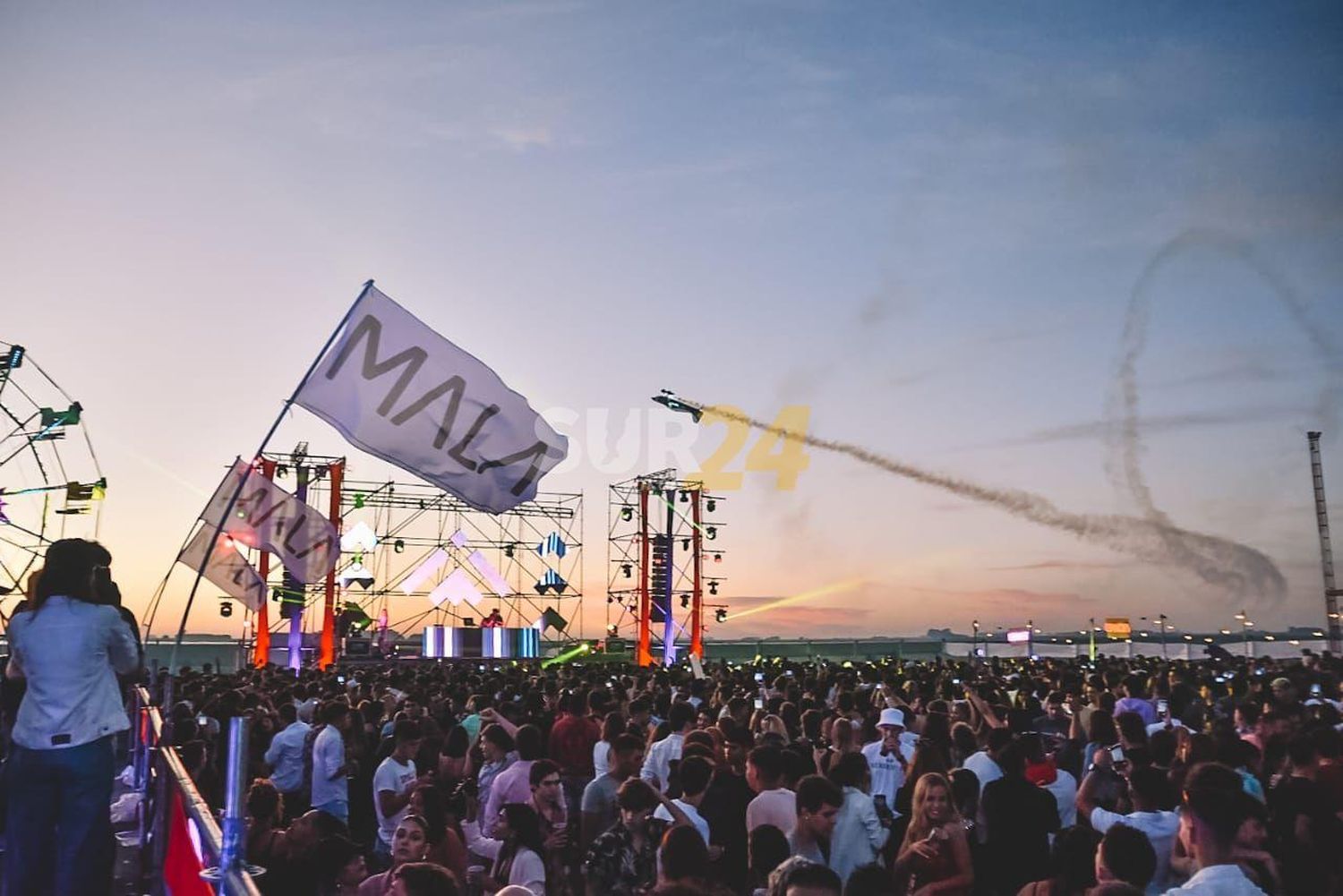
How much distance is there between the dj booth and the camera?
40.2 metres

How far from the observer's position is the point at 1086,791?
275 inches

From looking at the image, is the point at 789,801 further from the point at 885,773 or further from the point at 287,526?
the point at 287,526

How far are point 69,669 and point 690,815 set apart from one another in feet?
11.1

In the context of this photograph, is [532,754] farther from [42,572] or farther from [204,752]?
[42,572]

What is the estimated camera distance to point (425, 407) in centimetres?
871

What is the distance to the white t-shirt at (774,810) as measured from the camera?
620 centimetres

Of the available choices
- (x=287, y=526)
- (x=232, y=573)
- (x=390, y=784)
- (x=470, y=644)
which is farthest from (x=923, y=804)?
(x=470, y=644)

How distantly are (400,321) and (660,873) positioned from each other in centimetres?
513

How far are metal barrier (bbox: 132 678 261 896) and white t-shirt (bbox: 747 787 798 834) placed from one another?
3162 millimetres

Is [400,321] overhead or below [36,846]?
overhead

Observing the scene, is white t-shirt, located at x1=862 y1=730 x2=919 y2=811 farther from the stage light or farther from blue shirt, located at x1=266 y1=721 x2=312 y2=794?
the stage light

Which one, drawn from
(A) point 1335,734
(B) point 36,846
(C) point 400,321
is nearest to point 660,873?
(B) point 36,846

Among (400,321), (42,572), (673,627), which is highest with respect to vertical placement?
(400,321)

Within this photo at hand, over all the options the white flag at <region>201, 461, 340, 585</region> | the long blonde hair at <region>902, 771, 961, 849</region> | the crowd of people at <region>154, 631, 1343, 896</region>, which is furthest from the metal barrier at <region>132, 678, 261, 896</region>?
the white flag at <region>201, 461, 340, 585</region>
